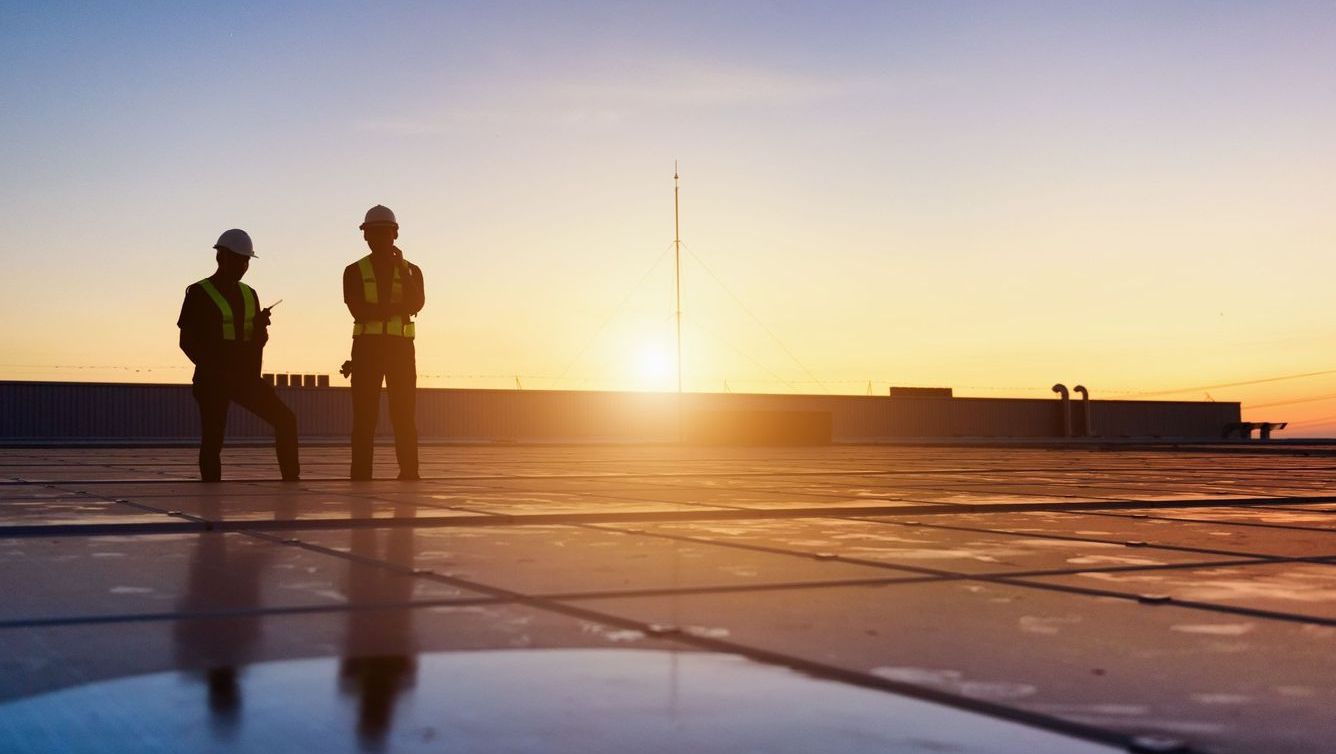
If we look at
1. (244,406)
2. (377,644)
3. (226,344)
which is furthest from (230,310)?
(377,644)

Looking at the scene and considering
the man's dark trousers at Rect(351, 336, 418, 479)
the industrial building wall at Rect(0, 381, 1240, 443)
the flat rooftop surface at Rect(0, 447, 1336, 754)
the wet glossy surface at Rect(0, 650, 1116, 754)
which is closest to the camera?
the wet glossy surface at Rect(0, 650, 1116, 754)

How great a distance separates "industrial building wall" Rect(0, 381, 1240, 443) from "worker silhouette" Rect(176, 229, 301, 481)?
21.1m

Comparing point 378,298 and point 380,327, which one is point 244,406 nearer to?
point 380,327

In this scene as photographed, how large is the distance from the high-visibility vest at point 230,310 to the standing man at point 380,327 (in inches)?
31.5

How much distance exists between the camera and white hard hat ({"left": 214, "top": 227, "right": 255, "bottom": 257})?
36.1ft

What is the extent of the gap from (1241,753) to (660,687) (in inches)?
41.6

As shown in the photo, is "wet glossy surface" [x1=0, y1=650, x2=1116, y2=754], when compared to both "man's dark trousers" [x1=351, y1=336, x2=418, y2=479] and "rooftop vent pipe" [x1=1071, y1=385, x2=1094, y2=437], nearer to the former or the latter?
"man's dark trousers" [x1=351, y1=336, x2=418, y2=479]

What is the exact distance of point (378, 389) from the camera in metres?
11.2

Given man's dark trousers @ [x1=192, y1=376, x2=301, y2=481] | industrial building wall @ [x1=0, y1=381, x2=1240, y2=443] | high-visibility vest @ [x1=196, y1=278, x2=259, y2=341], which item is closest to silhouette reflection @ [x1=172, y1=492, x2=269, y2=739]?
man's dark trousers @ [x1=192, y1=376, x2=301, y2=481]

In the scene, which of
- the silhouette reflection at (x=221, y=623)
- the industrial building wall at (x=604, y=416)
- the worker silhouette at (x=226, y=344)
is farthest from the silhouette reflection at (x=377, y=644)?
the industrial building wall at (x=604, y=416)

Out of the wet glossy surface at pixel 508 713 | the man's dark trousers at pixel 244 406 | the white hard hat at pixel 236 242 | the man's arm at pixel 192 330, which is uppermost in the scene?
the white hard hat at pixel 236 242

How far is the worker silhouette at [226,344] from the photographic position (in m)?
11.0

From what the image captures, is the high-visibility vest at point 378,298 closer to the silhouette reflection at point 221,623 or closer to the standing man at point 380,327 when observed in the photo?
the standing man at point 380,327

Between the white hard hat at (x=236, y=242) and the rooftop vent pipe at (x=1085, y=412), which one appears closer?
the white hard hat at (x=236, y=242)
